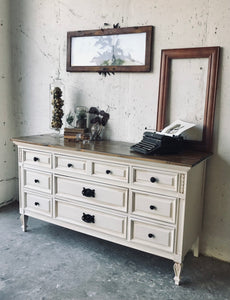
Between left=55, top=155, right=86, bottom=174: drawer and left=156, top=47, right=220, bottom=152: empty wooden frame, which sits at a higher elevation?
left=156, top=47, right=220, bottom=152: empty wooden frame

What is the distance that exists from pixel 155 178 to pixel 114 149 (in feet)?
1.47

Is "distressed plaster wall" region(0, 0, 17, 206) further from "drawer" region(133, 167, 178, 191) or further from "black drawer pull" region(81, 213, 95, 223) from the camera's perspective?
"drawer" region(133, 167, 178, 191)

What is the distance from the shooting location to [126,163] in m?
2.28

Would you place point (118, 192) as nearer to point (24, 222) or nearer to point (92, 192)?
point (92, 192)

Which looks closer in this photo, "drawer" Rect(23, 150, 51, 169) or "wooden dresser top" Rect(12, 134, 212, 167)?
"wooden dresser top" Rect(12, 134, 212, 167)

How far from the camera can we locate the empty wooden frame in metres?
2.41

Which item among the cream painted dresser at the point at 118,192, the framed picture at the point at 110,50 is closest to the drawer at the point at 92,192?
the cream painted dresser at the point at 118,192

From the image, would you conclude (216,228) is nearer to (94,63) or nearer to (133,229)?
(133,229)

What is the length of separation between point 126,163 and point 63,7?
1802 mm

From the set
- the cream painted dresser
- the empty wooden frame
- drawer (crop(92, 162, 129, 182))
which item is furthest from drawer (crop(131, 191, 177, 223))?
the empty wooden frame

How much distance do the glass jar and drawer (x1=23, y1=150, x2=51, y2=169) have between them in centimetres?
46

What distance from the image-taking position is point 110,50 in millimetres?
2854

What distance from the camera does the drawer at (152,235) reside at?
220 centimetres

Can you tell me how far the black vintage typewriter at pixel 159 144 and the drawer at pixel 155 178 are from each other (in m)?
0.15
